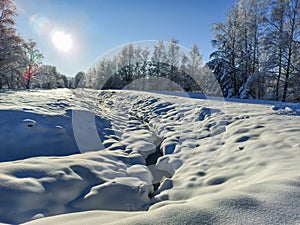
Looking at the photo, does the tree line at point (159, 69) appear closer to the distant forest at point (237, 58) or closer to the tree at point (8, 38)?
the distant forest at point (237, 58)

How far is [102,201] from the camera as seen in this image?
2.04 m

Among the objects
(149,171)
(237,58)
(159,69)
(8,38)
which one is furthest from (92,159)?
(159,69)

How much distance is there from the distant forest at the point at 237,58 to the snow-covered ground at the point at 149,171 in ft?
35.1

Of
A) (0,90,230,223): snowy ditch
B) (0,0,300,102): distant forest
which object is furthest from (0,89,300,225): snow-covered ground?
(0,0,300,102): distant forest

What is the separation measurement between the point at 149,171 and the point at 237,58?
17861mm

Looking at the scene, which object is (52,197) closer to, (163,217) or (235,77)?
(163,217)

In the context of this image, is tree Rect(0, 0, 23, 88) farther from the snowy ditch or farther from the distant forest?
the snowy ditch

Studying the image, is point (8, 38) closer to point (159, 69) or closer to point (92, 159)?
point (92, 159)

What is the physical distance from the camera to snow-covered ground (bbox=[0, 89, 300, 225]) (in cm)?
131

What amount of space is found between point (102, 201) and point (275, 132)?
2807 millimetres

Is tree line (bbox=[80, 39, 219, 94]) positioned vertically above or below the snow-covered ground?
above

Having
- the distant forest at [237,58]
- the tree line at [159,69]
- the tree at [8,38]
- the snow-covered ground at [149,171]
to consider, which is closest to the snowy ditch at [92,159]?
the snow-covered ground at [149,171]

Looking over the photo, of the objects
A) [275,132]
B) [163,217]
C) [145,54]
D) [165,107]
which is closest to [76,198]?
[163,217]

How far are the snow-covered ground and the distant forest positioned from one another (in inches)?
422
